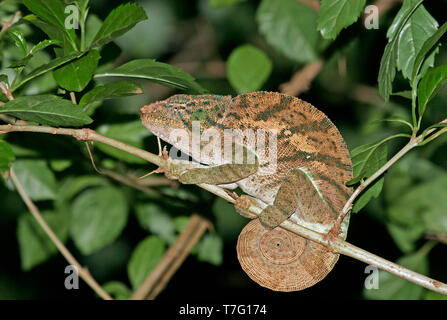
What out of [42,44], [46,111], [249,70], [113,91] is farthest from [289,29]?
[46,111]

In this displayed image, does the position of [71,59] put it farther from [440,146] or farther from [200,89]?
[440,146]

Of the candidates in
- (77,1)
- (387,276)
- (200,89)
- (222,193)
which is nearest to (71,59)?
(77,1)

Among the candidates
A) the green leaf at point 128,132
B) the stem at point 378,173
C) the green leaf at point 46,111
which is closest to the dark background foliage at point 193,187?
the green leaf at point 128,132

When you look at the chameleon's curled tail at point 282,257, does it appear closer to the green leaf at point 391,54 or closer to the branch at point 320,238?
the branch at point 320,238

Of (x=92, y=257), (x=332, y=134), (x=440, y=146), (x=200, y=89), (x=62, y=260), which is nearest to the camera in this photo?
(x=200, y=89)

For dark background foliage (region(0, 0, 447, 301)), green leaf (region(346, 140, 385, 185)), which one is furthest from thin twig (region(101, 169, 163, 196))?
green leaf (region(346, 140, 385, 185))

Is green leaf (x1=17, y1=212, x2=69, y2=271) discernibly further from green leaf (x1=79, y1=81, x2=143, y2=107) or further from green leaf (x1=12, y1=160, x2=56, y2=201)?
green leaf (x1=79, y1=81, x2=143, y2=107)
